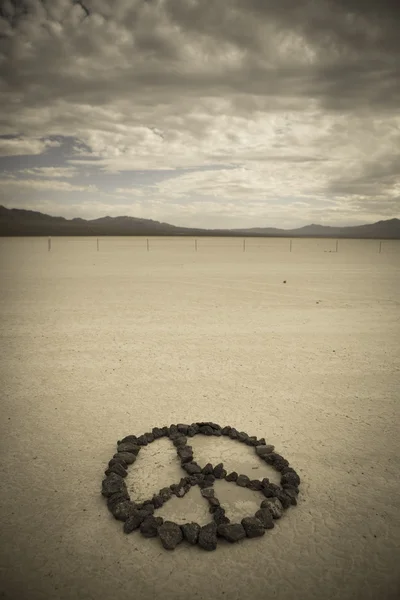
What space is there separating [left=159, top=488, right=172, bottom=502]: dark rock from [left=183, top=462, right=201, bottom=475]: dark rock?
38cm

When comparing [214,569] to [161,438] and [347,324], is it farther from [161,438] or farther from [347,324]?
[347,324]

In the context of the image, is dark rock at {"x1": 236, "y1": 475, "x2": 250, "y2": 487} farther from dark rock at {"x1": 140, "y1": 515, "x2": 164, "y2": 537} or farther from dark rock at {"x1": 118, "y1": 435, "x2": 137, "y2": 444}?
dark rock at {"x1": 118, "y1": 435, "x2": 137, "y2": 444}

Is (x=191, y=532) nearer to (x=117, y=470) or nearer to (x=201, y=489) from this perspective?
(x=201, y=489)

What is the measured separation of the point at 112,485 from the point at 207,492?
1095mm

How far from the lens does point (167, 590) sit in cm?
300

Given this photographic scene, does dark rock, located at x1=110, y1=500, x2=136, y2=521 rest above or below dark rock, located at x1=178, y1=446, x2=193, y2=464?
below

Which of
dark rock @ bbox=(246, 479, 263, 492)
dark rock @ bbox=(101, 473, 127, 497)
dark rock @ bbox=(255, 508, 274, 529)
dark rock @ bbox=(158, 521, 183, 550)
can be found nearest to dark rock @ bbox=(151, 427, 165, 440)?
dark rock @ bbox=(101, 473, 127, 497)

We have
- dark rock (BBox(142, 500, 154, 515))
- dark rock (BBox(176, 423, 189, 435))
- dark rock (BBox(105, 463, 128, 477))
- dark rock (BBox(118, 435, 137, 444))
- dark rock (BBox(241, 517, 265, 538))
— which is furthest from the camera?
dark rock (BBox(176, 423, 189, 435))

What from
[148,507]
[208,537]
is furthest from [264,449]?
[148,507]

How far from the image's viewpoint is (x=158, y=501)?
3848 millimetres

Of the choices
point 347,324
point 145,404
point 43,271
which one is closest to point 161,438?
point 145,404

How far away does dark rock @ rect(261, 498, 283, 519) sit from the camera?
146 inches

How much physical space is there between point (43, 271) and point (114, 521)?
23.3 m

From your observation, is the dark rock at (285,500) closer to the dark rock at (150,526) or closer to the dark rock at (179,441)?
the dark rock at (150,526)
